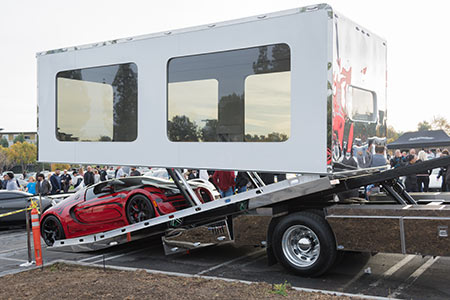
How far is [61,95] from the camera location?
8492 millimetres

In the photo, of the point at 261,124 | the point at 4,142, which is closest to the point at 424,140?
the point at 261,124

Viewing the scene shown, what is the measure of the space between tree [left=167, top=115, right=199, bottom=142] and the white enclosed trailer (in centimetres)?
2

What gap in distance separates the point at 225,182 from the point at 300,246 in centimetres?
435

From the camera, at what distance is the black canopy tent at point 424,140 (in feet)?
91.2

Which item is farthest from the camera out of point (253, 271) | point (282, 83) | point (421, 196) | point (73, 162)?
point (73, 162)

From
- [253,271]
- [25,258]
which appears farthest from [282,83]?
[25,258]

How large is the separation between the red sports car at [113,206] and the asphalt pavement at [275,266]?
50 cm

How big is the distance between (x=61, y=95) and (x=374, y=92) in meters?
5.26

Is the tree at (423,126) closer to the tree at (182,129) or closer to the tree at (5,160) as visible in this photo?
the tree at (5,160)

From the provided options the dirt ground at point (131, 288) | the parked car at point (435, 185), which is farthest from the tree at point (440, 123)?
the dirt ground at point (131, 288)

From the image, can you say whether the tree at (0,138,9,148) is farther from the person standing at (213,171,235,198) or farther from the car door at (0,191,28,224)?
the person standing at (213,171,235,198)

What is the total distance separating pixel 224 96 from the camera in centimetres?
679

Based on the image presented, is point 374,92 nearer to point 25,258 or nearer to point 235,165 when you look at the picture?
point 235,165

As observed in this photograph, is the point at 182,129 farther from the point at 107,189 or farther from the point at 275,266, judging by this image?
the point at 275,266
